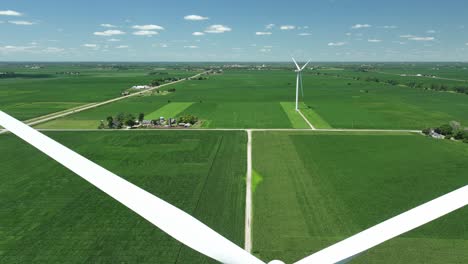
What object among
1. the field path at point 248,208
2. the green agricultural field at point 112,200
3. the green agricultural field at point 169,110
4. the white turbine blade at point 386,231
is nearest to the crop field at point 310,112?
the green agricultural field at point 169,110

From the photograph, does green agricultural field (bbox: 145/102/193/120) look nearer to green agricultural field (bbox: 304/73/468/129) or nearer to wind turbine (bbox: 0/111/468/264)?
green agricultural field (bbox: 304/73/468/129)

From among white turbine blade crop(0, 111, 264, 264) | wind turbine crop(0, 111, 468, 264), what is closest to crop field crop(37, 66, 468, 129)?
white turbine blade crop(0, 111, 264, 264)

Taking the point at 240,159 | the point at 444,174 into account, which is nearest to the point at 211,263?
the point at 240,159

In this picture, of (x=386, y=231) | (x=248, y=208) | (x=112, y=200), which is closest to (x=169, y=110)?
(x=112, y=200)

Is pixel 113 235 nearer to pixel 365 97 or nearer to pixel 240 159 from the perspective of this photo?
pixel 240 159

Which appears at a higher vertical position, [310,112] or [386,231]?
[386,231]

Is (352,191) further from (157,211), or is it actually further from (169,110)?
(169,110)
